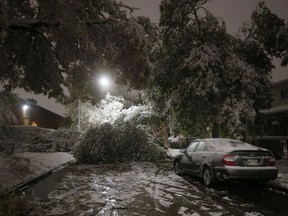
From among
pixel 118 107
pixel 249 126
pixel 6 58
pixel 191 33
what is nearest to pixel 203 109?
pixel 249 126

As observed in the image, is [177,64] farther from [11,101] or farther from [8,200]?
[8,200]

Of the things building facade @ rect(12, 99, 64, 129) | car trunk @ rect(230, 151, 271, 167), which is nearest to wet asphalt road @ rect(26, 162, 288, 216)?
car trunk @ rect(230, 151, 271, 167)

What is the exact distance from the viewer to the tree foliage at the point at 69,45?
35.3 feet

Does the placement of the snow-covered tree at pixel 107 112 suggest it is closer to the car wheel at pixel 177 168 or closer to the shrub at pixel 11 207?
the car wheel at pixel 177 168

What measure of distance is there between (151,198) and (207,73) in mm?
11133

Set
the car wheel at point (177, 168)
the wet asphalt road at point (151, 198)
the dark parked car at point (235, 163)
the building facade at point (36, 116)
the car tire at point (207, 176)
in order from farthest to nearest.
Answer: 1. the building facade at point (36, 116)
2. the car wheel at point (177, 168)
3. the car tire at point (207, 176)
4. the dark parked car at point (235, 163)
5. the wet asphalt road at point (151, 198)

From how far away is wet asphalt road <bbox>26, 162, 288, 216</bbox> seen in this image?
7562mm

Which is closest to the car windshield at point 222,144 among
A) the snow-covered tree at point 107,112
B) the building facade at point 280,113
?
the building facade at point 280,113

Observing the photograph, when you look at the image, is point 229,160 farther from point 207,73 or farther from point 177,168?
point 207,73

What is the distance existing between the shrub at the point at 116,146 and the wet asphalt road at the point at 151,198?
278 inches

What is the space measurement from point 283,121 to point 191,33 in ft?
57.1

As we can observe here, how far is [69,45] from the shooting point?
13.1 metres

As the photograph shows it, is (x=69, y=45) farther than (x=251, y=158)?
Yes

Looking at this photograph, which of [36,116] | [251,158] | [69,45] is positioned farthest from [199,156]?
[36,116]
